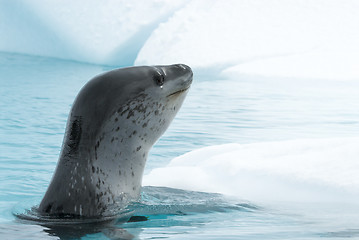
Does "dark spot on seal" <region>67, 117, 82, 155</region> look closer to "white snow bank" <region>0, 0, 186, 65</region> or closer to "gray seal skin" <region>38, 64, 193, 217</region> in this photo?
"gray seal skin" <region>38, 64, 193, 217</region>

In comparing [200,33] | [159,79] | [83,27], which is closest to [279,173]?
[159,79]

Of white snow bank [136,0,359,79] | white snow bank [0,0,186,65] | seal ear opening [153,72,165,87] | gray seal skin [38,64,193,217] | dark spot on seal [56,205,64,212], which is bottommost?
dark spot on seal [56,205,64,212]

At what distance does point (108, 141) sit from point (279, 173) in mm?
1466

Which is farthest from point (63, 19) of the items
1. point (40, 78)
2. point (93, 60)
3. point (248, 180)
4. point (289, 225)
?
point (289, 225)

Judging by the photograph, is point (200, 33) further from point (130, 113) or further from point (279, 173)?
point (130, 113)

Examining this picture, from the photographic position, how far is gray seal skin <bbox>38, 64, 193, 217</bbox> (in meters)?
3.18

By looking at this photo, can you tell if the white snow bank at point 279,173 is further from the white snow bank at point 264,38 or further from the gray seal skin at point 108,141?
the white snow bank at point 264,38

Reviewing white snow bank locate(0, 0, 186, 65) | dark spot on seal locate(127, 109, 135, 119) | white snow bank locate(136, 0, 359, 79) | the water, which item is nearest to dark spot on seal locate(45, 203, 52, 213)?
the water

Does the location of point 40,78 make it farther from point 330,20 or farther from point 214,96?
point 330,20

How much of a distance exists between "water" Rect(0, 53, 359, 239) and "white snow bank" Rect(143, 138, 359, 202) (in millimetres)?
154

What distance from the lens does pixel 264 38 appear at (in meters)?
14.2

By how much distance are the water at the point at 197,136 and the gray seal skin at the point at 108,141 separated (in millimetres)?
153

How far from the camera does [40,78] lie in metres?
13.1

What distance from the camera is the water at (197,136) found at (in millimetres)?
3121
